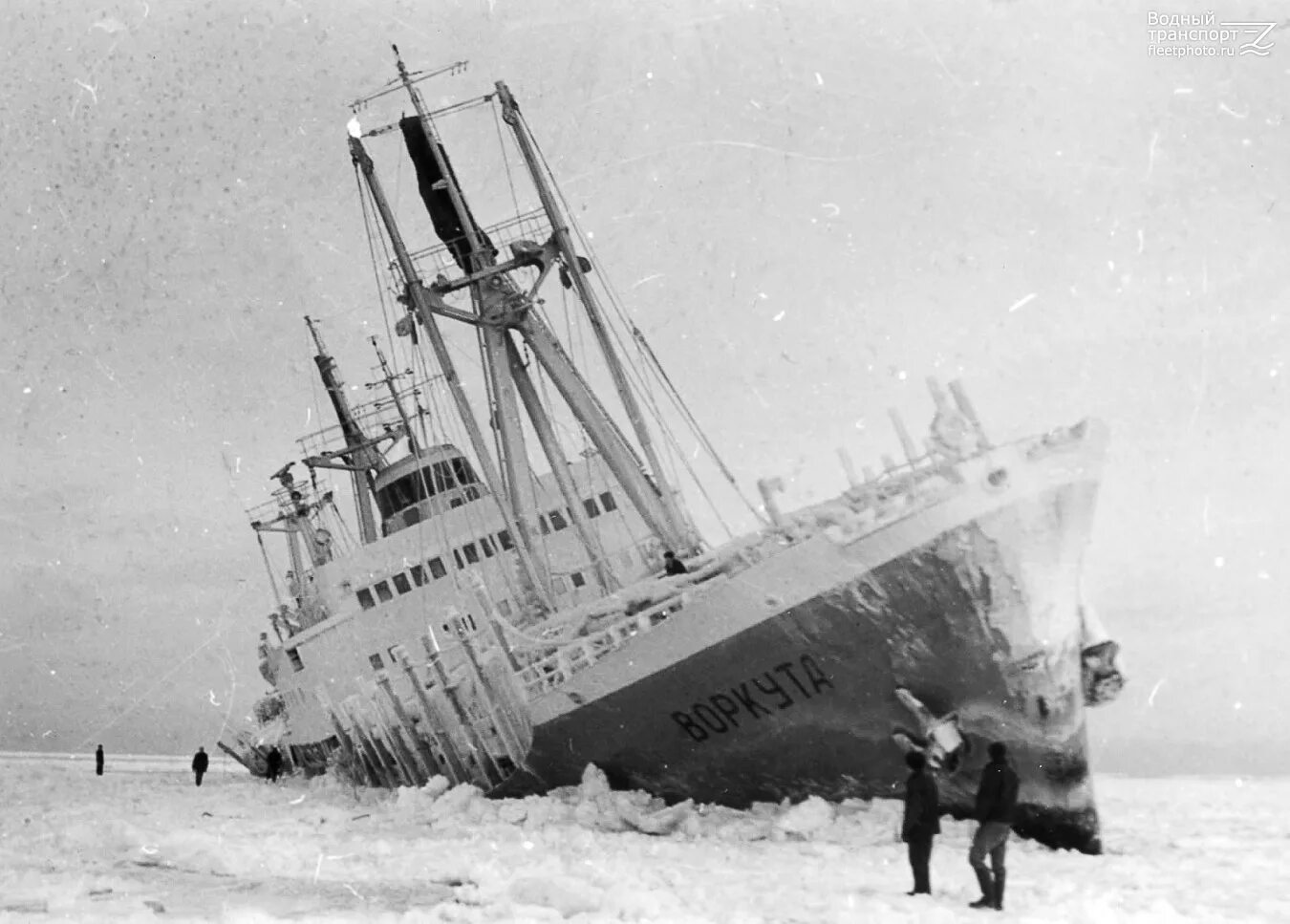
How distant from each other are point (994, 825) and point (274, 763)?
113ft

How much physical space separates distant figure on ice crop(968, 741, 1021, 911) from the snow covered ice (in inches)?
7.5

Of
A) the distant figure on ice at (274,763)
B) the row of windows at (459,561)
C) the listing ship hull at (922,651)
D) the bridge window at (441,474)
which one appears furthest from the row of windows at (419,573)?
the listing ship hull at (922,651)

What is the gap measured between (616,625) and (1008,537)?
4501mm

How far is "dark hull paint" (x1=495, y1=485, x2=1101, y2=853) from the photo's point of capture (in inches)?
441

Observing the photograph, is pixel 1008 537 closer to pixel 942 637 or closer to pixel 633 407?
pixel 942 637

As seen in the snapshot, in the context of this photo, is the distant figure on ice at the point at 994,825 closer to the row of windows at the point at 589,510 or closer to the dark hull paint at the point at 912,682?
the dark hull paint at the point at 912,682

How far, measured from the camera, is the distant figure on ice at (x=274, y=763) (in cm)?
3841

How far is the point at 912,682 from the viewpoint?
37.7ft

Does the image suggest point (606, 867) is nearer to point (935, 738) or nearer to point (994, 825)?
point (994, 825)

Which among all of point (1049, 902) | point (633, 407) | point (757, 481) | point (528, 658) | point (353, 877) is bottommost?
point (1049, 902)

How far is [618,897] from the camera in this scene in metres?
7.94

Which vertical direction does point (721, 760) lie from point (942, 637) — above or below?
below

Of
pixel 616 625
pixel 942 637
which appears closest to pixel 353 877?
pixel 616 625

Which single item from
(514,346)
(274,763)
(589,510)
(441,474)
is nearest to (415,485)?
(441,474)
